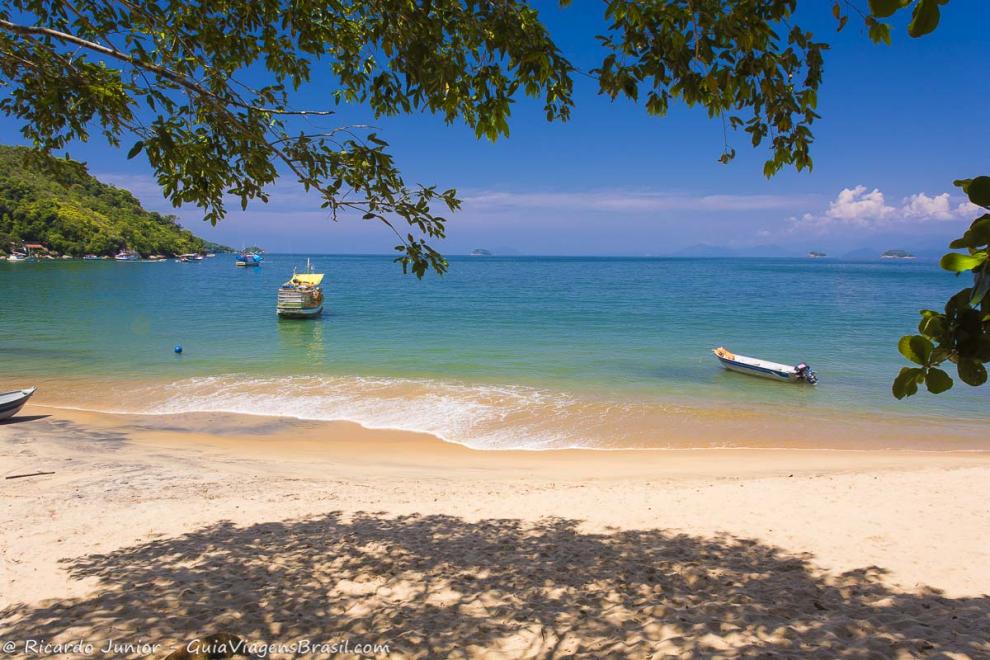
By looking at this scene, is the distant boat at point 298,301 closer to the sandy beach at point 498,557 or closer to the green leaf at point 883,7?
the sandy beach at point 498,557

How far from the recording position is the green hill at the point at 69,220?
345 ft

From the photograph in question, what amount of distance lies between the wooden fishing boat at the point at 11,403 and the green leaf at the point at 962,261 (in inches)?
662

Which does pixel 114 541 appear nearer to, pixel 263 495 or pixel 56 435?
pixel 263 495

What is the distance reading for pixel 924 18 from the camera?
148cm

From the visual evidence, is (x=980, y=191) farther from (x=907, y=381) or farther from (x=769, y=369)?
(x=769, y=369)

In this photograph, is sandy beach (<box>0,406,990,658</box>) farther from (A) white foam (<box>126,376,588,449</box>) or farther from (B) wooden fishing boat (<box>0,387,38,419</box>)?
(B) wooden fishing boat (<box>0,387,38,419</box>)

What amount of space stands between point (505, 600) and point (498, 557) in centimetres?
104

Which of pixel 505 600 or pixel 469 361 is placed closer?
pixel 505 600

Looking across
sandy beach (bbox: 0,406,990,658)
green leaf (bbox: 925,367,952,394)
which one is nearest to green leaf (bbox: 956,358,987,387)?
green leaf (bbox: 925,367,952,394)

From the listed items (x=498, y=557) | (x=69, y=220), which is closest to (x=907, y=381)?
(x=498, y=557)

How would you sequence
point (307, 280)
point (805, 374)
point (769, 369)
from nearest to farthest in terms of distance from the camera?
point (805, 374), point (769, 369), point (307, 280)

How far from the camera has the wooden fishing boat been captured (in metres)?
12.9

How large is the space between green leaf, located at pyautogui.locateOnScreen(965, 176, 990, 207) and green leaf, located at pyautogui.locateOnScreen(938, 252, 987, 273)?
14 centimetres

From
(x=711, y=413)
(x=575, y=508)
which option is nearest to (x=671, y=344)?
(x=711, y=413)
